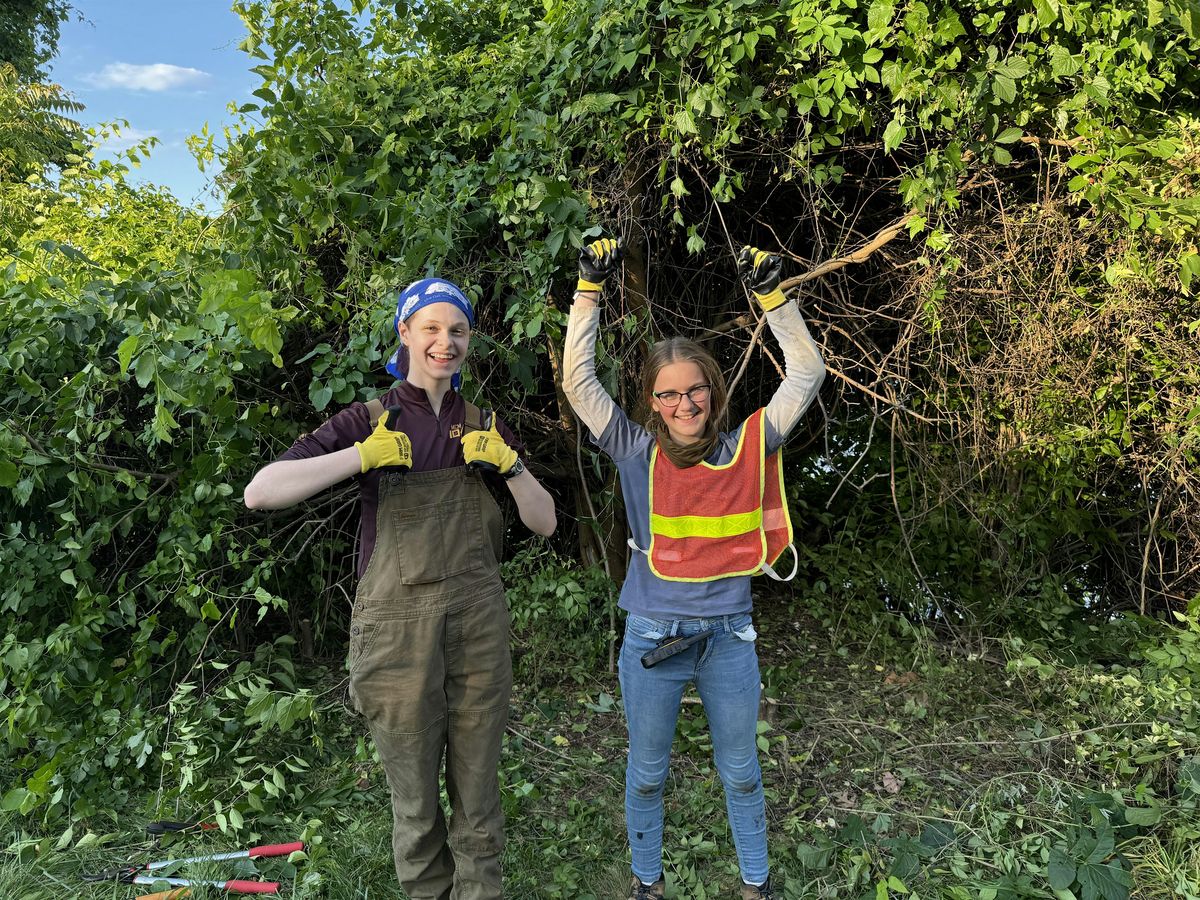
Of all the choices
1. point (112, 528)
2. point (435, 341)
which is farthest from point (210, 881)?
point (435, 341)

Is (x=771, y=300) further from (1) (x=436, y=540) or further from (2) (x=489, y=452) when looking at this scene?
(1) (x=436, y=540)

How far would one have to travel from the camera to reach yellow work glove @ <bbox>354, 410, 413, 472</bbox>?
65.9 inches

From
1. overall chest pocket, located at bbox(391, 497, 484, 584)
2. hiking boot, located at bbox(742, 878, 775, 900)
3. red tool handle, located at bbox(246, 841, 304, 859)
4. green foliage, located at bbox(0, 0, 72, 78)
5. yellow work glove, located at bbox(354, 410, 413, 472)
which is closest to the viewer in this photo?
yellow work glove, located at bbox(354, 410, 413, 472)

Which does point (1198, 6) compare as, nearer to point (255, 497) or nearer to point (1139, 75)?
point (1139, 75)

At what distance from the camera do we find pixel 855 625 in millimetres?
4109

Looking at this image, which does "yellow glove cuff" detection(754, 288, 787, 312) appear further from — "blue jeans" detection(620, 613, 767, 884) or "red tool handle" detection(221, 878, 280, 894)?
"red tool handle" detection(221, 878, 280, 894)

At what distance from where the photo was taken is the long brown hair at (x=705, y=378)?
1956 mm

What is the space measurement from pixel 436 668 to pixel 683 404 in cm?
96

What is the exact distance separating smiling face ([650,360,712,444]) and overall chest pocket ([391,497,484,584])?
599 millimetres

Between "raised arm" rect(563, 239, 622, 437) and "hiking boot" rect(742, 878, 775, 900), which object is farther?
"hiking boot" rect(742, 878, 775, 900)

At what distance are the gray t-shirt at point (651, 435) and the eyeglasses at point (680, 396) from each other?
15cm

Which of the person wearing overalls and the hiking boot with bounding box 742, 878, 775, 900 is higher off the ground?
the person wearing overalls

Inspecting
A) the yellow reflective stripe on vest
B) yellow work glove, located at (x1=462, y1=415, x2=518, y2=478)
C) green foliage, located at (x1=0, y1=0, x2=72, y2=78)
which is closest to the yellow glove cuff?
the yellow reflective stripe on vest

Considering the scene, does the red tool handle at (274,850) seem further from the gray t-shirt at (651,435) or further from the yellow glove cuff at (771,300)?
the yellow glove cuff at (771,300)
